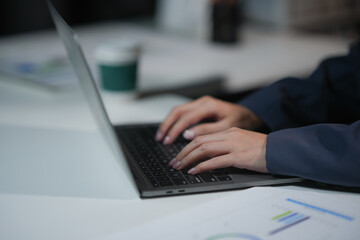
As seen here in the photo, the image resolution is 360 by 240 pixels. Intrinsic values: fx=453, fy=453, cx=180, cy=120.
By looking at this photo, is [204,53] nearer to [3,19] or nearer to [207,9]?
[207,9]

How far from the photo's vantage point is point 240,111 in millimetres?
989

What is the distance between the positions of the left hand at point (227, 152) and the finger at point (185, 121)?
13cm

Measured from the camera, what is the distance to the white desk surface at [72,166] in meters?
0.63

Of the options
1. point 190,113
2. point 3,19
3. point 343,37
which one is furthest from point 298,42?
point 3,19

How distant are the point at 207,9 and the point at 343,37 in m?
0.70

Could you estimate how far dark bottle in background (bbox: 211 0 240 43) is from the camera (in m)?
1.77

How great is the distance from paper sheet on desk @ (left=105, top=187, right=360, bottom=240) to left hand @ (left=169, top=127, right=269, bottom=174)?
2.1 inches

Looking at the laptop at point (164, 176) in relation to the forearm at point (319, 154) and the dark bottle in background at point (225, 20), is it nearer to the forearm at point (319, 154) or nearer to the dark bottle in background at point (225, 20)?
the forearm at point (319, 154)

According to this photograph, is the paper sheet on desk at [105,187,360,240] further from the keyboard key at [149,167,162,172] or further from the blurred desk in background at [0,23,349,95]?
the blurred desk in background at [0,23,349,95]

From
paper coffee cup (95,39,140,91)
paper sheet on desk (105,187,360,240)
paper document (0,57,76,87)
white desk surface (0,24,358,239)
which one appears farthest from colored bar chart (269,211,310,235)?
paper document (0,57,76,87)

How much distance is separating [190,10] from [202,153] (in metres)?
1.25

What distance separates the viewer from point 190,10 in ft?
6.22

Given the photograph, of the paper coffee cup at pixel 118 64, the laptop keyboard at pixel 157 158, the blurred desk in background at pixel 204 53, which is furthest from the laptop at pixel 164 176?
the blurred desk in background at pixel 204 53

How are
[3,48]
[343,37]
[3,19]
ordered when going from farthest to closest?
[3,19] < [343,37] < [3,48]
